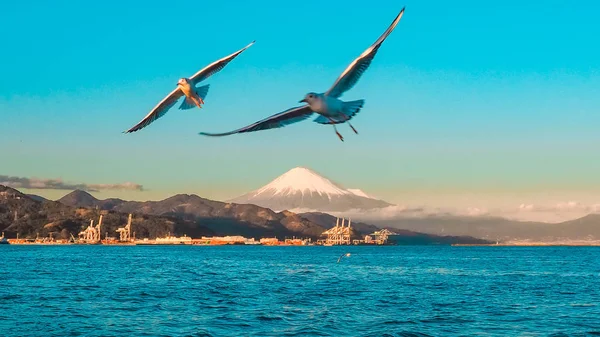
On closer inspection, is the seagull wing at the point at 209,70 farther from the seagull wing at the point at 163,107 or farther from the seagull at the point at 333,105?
the seagull at the point at 333,105

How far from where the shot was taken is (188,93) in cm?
1500

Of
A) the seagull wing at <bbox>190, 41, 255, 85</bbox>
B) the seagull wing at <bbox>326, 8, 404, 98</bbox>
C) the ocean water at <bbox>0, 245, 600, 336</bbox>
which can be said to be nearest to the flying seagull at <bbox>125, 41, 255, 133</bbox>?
the seagull wing at <bbox>190, 41, 255, 85</bbox>

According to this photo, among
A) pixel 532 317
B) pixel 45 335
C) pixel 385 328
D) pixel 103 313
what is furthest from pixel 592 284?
pixel 45 335

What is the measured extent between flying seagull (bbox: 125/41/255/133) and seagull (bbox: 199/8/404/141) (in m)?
3.18

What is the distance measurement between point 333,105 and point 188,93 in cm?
478

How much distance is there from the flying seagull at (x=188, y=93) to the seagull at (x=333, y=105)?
10.4 feet

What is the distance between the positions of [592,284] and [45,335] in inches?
2030

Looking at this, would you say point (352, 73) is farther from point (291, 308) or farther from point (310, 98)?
point (291, 308)

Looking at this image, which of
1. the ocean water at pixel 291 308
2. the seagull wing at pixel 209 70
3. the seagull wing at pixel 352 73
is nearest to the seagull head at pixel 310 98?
the seagull wing at pixel 352 73

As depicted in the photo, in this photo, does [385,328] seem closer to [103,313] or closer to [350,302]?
[350,302]

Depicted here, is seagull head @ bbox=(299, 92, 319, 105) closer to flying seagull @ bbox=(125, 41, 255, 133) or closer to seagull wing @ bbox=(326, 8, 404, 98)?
seagull wing @ bbox=(326, 8, 404, 98)

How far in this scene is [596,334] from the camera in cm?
3278

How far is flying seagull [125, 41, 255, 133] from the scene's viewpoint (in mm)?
14742

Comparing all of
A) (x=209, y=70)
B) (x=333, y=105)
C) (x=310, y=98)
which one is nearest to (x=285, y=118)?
(x=310, y=98)
